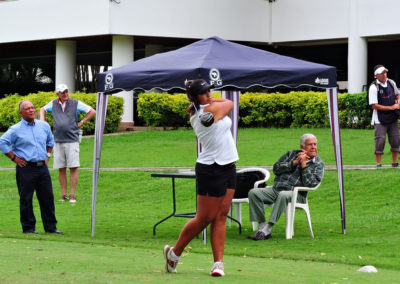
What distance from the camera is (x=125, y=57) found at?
28.0 metres


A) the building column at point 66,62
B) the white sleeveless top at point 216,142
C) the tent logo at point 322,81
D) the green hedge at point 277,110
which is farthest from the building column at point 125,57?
the white sleeveless top at point 216,142

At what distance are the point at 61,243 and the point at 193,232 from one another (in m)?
2.93

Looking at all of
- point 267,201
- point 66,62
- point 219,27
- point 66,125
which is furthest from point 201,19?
point 267,201

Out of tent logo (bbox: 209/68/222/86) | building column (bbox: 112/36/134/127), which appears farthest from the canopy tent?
building column (bbox: 112/36/134/127)

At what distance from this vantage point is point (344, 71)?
101ft

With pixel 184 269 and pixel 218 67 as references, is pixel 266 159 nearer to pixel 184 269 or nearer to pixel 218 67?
pixel 218 67

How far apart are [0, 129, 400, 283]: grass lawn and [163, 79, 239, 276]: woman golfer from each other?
0.33 metres

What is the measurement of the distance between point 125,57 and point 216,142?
20511mm

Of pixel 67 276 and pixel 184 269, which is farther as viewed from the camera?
A: pixel 184 269

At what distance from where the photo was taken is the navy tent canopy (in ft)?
34.0

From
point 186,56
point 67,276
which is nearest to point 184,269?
point 67,276

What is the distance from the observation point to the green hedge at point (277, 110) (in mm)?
24656

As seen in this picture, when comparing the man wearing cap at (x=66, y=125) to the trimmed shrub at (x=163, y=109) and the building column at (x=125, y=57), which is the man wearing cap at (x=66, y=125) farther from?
the building column at (x=125, y=57)

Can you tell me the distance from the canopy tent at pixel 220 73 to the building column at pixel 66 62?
19.3 metres
